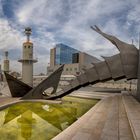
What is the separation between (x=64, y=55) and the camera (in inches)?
2640

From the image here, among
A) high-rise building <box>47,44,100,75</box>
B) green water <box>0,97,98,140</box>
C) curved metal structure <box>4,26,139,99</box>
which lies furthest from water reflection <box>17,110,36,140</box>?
high-rise building <box>47,44,100,75</box>

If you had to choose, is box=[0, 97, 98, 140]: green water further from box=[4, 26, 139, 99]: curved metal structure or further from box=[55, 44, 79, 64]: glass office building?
box=[55, 44, 79, 64]: glass office building

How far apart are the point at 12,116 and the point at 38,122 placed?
7.61ft

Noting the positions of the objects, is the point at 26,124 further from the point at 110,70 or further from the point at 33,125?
the point at 110,70

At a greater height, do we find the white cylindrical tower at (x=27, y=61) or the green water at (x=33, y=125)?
the white cylindrical tower at (x=27, y=61)

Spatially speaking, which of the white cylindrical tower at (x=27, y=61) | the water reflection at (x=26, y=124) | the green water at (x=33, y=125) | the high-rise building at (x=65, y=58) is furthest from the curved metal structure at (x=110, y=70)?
the high-rise building at (x=65, y=58)

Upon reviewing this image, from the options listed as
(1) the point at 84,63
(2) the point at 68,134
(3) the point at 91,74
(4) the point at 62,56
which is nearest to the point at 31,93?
(3) the point at 91,74

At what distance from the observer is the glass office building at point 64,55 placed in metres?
65.6

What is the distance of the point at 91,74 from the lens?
65.5 ft

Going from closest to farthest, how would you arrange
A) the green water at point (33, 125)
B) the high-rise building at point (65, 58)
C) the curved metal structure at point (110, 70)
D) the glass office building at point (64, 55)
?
the green water at point (33, 125) → the curved metal structure at point (110, 70) → the high-rise building at point (65, 58) → the glass office building at point (64, 55)

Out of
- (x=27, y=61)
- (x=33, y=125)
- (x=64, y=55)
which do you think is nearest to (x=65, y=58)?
(x=64, y=55)

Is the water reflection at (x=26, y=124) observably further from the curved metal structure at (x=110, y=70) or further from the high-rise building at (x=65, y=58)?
the high-rise building at (x=65, y=58)

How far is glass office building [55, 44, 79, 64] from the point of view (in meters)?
65.6

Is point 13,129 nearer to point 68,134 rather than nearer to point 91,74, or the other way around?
point 68,134
